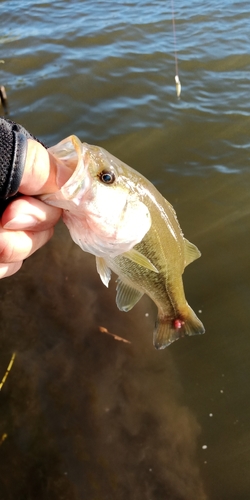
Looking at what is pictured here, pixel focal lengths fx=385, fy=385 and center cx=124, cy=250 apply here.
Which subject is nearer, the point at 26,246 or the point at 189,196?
the point at 26,246

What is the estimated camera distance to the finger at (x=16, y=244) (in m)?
1.78

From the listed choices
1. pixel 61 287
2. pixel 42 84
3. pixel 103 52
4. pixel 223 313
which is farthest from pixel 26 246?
pixel 103 52

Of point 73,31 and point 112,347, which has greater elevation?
point 73,31

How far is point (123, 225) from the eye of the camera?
6.44 feet

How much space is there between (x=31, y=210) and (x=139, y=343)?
2.21m

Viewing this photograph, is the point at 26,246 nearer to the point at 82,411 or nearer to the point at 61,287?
the point at 82,411

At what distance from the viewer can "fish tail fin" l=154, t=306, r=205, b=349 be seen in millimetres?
2600

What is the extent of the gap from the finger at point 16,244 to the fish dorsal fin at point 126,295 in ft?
2.37

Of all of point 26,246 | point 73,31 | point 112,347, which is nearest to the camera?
point 26,246

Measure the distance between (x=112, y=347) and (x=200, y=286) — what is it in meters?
1.10

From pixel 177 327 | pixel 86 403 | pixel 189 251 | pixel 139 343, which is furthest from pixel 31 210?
pixel 139 343

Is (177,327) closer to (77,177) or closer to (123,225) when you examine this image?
(123,225)

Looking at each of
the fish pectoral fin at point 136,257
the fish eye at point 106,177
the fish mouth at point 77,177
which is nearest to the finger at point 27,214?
the fish mouth at point 77,177

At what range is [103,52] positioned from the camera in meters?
7.93
